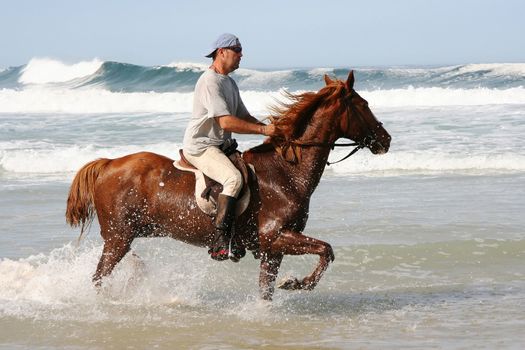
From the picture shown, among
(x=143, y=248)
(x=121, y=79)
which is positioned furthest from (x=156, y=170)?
(x=121, y=79)

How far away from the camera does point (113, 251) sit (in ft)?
23.4

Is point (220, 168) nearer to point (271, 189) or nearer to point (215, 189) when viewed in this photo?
point (215, 189)

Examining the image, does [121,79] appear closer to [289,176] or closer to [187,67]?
[187,67]

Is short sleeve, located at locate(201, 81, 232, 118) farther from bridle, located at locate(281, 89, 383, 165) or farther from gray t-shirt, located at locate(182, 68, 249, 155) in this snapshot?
bridle, located at locate(281, 89, 383, 165)

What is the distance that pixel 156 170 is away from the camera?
277 inches

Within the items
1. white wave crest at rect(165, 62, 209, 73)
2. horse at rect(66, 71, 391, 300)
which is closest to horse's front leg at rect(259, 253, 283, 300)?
horse at rect(66, 71, 391, 300)

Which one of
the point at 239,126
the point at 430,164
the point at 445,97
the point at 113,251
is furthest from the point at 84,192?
the point at 445,97

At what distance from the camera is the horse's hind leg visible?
7.12 m

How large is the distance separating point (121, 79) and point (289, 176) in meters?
38.5

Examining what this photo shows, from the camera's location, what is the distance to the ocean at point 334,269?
6438mm

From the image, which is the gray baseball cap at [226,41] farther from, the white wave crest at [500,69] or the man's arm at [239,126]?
the white wave crest at [500,69]

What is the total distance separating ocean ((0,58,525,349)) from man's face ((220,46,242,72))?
0.49m

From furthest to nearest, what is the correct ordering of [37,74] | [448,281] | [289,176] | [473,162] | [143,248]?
[37,74] < [473,162] < [143,248] < [448,281] < [289,176]

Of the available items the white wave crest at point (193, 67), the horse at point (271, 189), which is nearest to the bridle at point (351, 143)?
the horse at point (271, 189)
